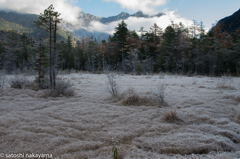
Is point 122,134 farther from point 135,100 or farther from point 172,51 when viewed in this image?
point 172,51

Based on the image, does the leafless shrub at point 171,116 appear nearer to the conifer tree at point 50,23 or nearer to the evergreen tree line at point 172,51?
the conifer tree at point 50,23

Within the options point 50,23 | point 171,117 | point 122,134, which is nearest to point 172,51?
point 50,23

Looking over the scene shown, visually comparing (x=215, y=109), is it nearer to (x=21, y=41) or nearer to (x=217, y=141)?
(x=217, y=141)

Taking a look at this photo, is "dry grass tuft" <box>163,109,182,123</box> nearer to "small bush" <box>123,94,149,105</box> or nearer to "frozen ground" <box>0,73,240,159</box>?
"frozen ground" <box>0,73,240,159</box>

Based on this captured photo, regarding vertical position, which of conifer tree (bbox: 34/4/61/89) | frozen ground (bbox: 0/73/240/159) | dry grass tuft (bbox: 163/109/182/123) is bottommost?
frozen ground (bbox: 0/73/240/159)

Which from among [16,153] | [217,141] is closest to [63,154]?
[16,153]

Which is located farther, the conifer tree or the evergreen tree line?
the evergreen tree line

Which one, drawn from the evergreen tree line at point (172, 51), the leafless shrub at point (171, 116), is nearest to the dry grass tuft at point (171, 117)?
the leafless shrub at point (171, 116)

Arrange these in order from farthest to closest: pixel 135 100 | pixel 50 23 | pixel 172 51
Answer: pixel 172 51
pixel 50 23
pixel 135 100

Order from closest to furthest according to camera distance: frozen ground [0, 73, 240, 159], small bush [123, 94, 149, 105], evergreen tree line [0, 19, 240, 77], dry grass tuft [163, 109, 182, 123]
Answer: frozen ground [0, 73, 240, 159] → dry grass tuft [163, 109, 182, 123] → small bush [123, 94, 149, 105] → evergreen tree line [0, 19, 240, 77]

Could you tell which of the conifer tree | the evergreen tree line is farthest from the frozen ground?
the evergreen tree line

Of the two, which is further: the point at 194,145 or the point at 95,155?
the point at 194,145

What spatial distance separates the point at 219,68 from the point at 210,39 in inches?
264

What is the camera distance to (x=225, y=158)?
5.24 feet
